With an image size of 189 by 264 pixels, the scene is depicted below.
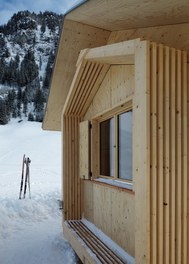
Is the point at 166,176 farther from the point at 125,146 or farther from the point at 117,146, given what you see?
the point at 117,146

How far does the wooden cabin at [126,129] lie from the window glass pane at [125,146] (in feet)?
0.05

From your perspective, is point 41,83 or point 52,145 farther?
point 41,83

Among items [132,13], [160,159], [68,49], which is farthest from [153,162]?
[68,49]

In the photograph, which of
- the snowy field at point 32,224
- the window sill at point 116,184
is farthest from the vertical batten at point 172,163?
the snowy field at point 32,224

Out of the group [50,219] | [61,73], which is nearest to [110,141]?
[61,73]

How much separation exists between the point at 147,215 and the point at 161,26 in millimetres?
2090

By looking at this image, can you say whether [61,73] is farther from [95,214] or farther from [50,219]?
[50,219]

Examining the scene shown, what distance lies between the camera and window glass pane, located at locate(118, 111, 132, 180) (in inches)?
167

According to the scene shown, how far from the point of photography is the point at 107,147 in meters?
5.18

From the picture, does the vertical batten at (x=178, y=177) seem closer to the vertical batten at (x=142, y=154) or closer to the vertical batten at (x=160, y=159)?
the vertical batten at (x=160, y=159)

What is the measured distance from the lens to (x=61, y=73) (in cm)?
598

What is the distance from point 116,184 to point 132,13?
2.29 meters

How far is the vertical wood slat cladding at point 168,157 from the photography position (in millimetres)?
2967

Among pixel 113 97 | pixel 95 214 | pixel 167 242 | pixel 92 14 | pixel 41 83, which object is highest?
pixel 41 83
